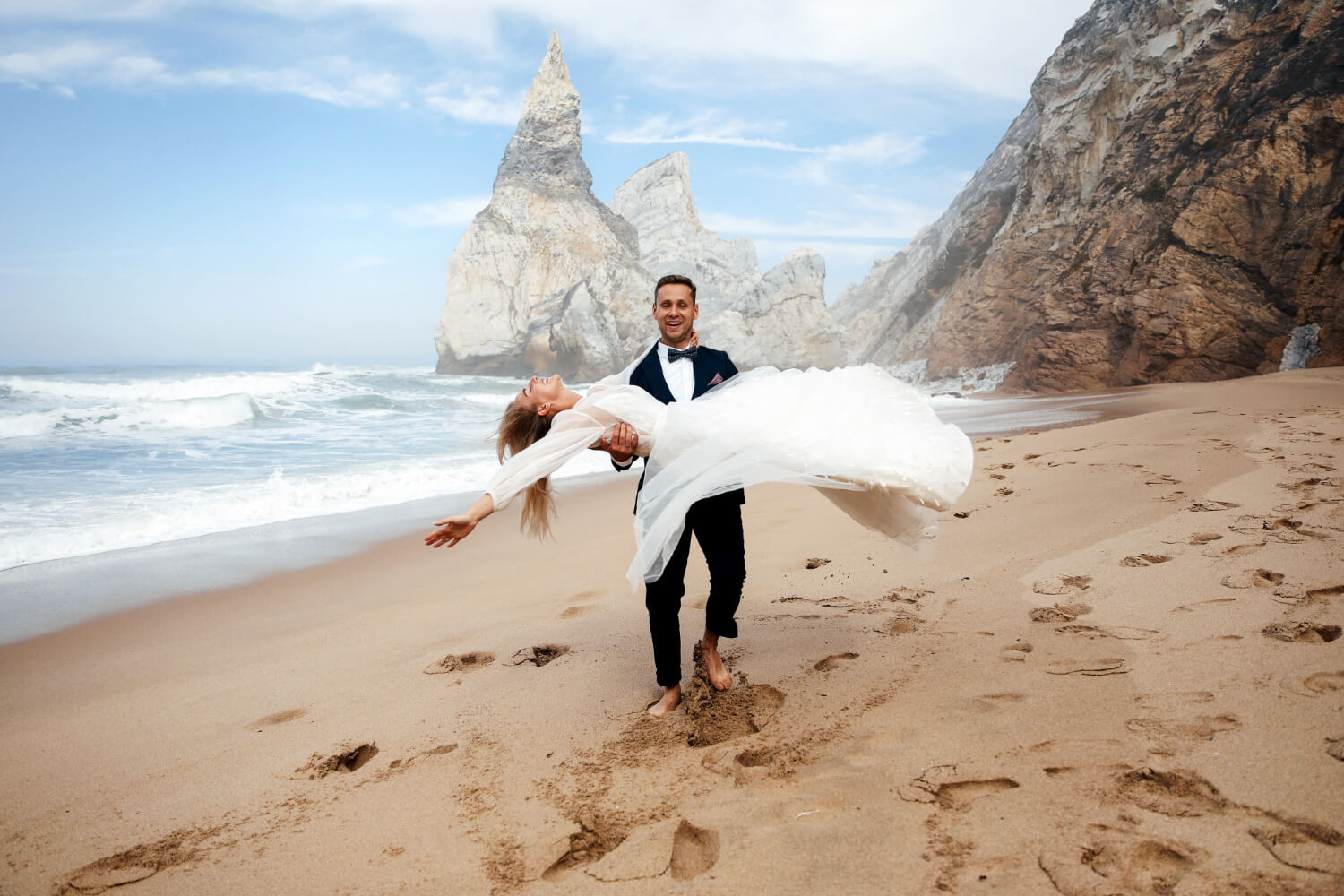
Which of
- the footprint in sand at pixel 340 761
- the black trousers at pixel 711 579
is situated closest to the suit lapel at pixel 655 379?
the black trousers at pixel 711 579

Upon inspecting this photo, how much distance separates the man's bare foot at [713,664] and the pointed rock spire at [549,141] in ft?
189

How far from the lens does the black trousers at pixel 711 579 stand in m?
3.06

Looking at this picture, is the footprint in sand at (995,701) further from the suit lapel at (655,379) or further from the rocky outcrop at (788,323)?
the rocky outcrop at (788,323)

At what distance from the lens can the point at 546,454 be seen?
9.17ft

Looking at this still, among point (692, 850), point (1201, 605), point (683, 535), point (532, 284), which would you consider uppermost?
point (532, 284)

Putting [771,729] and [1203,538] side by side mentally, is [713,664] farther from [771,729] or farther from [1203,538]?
[1203,538]

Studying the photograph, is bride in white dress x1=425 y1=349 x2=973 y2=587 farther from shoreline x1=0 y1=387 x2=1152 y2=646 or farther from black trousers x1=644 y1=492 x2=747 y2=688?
shoreline x1=0 y1=387 x2=1152 y2=646

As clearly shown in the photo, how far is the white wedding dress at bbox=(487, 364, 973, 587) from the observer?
9.12 feet

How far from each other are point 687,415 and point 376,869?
1.84m

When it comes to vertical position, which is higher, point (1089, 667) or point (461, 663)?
point (1089, 667)

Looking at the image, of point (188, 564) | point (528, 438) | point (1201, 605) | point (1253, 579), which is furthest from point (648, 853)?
point (188, 564)

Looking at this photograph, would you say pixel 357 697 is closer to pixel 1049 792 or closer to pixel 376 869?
pixel 376 869

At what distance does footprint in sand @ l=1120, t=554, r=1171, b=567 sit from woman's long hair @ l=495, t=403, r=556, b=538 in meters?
3.12

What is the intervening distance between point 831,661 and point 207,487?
8.89m
